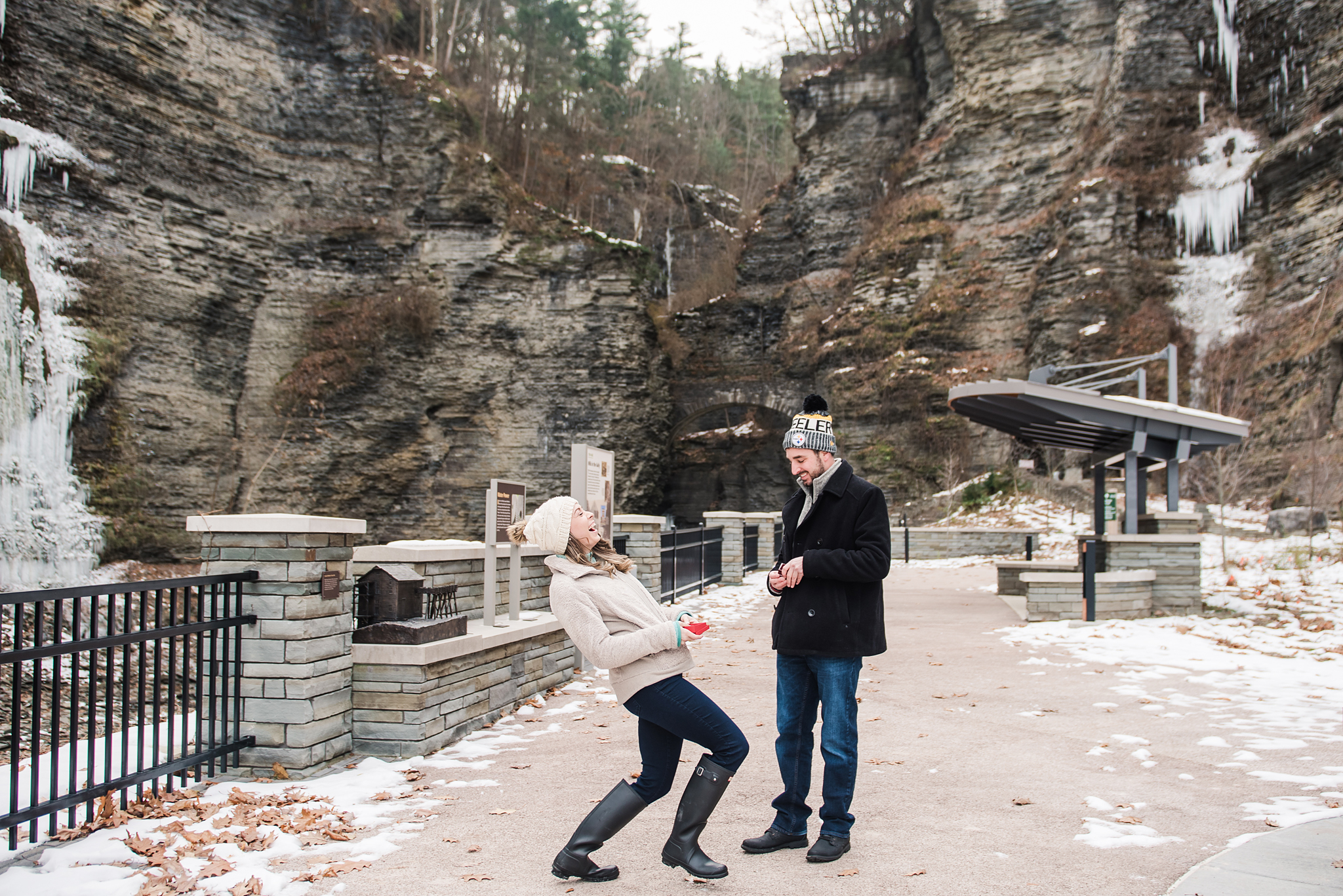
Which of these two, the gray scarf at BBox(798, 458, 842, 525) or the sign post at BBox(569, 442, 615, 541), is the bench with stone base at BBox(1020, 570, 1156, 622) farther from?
the gray scarf at BBox(798, 458, 842, 525)

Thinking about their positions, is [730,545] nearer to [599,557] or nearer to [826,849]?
[826,849]

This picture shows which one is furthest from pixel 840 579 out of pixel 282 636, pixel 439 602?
pixel 439 602

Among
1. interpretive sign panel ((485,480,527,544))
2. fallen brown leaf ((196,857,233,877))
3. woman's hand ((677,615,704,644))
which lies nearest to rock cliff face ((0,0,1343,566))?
interpretive sign panel ((485,480,527,544))

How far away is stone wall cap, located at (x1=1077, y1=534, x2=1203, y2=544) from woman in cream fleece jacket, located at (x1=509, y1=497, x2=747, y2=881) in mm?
9411

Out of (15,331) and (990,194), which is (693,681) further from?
(990,194)

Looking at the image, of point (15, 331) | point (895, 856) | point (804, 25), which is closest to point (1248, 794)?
point (895, 856)

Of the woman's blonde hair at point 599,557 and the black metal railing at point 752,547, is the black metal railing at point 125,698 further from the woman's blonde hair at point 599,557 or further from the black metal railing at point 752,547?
the black metal railing at point 752,547

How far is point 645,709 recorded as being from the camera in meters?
3.14

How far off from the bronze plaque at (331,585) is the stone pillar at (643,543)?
564 centimetres

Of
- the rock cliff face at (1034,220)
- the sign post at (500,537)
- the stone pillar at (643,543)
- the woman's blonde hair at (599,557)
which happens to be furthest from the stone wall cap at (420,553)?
the rock cliff face at (1034,220)

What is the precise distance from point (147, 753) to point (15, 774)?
5.77 ft

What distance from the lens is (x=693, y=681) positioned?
7.13 m

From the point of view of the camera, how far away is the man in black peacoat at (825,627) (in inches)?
134

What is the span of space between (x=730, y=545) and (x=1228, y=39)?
→ 79.5 ft
